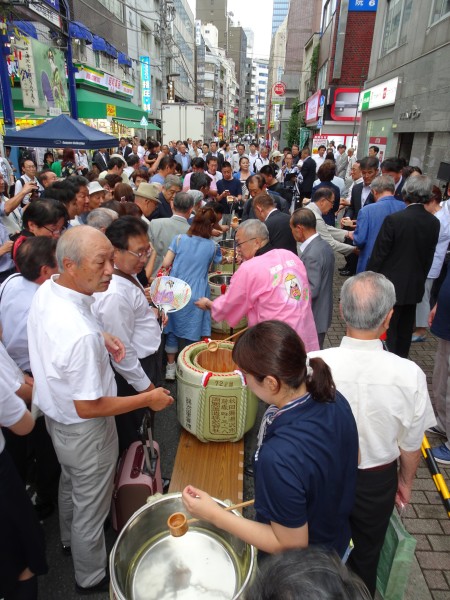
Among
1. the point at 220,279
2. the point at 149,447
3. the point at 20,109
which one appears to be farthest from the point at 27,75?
the point at 149,447

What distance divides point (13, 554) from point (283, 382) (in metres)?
1.60

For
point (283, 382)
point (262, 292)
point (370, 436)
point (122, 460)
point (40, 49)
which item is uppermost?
point (40, 49)

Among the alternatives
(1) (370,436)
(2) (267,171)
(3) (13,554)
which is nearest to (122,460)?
(3) (13,554)

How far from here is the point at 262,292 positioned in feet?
9.78

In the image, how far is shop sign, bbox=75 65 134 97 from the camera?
18.0m

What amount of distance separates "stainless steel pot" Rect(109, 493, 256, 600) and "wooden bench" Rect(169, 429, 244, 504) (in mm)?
1027

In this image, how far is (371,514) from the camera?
199cm

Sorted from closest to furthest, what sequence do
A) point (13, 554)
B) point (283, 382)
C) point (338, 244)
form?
point (283, 382) → point (13, 554) → point (338, 244)

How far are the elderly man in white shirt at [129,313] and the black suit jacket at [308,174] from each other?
28.2 feet

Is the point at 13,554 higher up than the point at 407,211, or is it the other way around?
the point at 407,211

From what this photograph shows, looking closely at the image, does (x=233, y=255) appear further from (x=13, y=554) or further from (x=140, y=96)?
(x=140, y=96)

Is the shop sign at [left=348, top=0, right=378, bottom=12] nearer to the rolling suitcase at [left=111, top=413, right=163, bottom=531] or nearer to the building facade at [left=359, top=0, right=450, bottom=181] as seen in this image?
the building facade at [left=359, top=0, right=450, bottom=181]

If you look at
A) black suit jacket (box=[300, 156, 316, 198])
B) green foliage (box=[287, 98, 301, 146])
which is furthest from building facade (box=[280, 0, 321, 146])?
black suit jacket (box=[300, 156, 316, 198])

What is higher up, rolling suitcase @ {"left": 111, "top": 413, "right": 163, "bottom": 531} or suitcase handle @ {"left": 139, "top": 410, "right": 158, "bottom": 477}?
suitcase handle @ {"left": 139, "top": 410, "right": 158, "bottom": 477}
